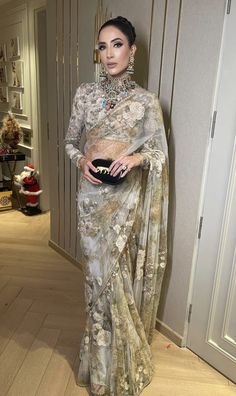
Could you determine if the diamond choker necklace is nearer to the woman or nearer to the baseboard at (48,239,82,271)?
the woman

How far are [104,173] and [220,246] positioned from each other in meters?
0.66

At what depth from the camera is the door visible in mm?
1426

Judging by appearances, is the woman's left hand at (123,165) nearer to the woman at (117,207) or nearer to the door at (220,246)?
the woman at (117,207)

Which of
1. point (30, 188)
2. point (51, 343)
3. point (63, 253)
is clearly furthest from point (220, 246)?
point (30, 188)

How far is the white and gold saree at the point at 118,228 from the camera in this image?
57.0 inches

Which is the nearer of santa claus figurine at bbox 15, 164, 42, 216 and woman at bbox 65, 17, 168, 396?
woman at bbox 65, 17, 168, 396

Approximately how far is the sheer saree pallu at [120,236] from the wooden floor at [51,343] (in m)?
0.16

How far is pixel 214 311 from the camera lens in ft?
5.48

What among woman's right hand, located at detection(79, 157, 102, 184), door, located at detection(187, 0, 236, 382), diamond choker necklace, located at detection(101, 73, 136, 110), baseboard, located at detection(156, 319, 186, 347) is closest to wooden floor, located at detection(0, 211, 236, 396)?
baseboard, located at detection(156, 319, 186, 347)

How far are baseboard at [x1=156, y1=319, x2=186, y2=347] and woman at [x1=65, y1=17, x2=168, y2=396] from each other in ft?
1.17

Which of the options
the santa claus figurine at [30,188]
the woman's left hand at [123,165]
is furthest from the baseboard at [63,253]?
the woman's left hand at [123,165]

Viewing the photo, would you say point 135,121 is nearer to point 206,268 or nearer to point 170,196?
point 170,196

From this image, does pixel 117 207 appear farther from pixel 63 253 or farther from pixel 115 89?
pixel 63 253

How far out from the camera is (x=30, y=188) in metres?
3.69
